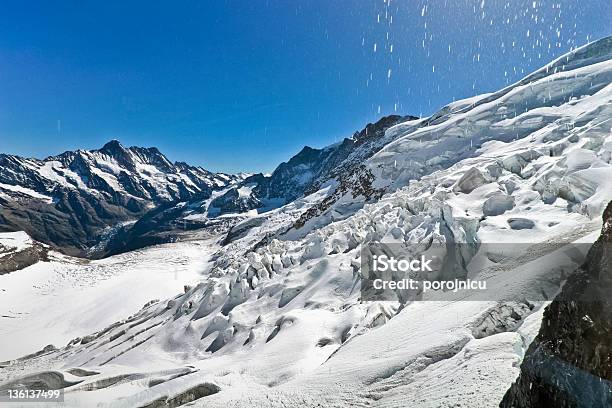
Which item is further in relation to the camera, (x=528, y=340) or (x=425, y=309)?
(x=425, y=309)

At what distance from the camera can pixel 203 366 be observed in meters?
18.5

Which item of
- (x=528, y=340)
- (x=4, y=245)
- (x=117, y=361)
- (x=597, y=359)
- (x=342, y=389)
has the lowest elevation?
(x=117, y=361)

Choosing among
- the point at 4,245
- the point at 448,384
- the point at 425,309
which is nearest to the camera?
the point at 448,384

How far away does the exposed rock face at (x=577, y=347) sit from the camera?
610cm

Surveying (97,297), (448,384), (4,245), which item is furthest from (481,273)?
(4,245)

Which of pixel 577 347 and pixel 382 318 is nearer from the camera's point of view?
pixel 577 347

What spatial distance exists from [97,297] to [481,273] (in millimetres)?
65794

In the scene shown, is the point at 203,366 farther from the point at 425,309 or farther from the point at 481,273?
the point at 481,273

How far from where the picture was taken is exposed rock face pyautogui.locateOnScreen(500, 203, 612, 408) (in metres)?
6.10

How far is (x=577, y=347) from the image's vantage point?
6383 millimetres

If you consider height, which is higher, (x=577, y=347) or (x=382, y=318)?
(x=577, y=347)

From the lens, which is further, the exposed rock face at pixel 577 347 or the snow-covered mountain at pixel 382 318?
the snow-covered mountain at pixel 382 318

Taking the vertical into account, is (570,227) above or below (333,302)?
above

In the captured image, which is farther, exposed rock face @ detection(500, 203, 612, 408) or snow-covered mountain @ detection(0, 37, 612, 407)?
snow-covered mountain @ detection(0, 37, 612, 407)
